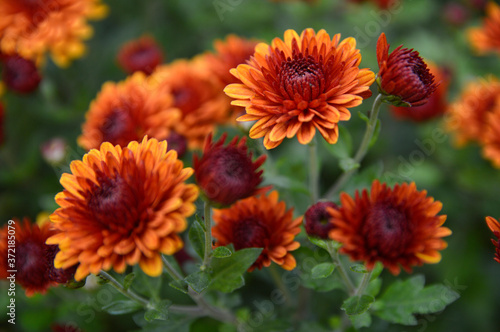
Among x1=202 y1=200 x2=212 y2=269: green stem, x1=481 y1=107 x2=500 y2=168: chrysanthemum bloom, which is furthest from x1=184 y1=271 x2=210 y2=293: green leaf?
x1=481 y1=107 x2=500 y2=168: chrysanthemum bloom

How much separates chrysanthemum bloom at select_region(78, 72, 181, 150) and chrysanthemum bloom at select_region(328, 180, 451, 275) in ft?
2.59

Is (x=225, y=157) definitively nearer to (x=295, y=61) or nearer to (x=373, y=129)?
(x=295, y=61)

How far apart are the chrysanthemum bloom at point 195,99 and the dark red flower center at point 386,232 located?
864 mm

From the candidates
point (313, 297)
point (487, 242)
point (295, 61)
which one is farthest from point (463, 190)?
point (295, 61)

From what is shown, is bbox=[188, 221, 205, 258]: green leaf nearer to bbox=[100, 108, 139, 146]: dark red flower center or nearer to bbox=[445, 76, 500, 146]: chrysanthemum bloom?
bbox=[100, 108, 139, 146]: dark red flower center

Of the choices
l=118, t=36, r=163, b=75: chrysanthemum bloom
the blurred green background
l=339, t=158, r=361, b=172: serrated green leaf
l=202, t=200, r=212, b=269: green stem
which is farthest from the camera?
l=118, t=36, r=163, b=75: chrysanthemum bloom

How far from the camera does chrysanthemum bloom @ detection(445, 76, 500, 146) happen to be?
183 cm

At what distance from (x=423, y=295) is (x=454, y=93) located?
5.24 ft

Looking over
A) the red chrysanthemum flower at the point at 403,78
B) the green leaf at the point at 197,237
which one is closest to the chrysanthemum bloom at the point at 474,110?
the red chrysanthemum flower at the point at 403,78

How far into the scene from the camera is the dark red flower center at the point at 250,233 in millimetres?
1139

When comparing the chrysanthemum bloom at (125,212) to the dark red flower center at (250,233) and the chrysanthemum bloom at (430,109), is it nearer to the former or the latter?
the dark red flower center at (250,233)

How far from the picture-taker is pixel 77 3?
204 centimetres

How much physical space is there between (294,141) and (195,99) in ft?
2.34

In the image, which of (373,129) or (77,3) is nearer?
(373,129)
